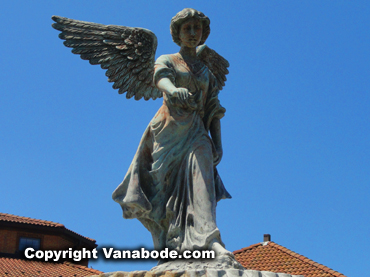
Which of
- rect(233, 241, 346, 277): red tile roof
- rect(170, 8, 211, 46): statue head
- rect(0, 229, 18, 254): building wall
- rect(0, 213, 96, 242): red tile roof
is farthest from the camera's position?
rect(0, 213, 96, 242): red tile roof

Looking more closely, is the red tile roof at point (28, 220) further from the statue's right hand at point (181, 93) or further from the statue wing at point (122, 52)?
the statue's right hand at point (181, 93)

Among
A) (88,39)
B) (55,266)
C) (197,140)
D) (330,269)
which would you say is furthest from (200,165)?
(55,266)

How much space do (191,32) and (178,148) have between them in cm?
150

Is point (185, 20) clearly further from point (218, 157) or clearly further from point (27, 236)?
point (27, 236)

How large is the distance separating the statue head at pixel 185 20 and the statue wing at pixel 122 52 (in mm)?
622

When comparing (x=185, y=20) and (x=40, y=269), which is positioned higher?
(x=40, y=269)

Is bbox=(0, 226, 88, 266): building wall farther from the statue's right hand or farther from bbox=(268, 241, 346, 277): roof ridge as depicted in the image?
the statue's right hand

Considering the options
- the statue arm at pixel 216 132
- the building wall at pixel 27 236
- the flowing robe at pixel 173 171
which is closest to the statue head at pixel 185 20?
the flowing robe at pixel 173 171

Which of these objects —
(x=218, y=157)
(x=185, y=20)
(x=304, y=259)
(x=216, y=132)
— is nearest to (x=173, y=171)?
(x=218, y=157)

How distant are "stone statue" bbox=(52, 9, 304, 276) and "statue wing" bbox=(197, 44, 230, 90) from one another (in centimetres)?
14

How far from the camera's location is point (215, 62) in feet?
29.3

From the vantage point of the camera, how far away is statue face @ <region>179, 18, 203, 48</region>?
7867 millimetres

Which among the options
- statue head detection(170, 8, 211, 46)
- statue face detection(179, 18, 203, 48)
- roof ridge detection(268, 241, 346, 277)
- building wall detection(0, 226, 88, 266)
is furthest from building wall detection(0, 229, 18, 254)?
statue face detection(179, 18, 203, 48)

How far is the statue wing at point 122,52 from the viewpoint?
27.7ft
